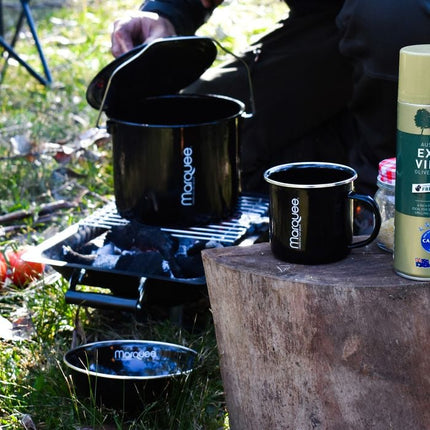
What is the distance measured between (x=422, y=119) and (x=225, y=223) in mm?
1116

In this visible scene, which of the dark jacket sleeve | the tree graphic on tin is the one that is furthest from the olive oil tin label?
the dark jacket sleeve

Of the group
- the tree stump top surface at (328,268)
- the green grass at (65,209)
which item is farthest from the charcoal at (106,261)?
the tree stump top surface at (328,268)

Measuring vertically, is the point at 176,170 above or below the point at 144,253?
above

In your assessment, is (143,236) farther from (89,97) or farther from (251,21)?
(251,21)

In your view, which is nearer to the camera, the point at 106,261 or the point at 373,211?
the point at 373,211

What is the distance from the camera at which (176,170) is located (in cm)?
252

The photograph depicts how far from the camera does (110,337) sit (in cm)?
255

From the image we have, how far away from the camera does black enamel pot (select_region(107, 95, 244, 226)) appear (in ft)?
8.16

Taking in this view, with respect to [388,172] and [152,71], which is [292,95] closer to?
[152,71]

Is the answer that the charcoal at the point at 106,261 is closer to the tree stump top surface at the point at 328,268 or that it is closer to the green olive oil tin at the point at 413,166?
the tree stump top surface at the point at 328,268

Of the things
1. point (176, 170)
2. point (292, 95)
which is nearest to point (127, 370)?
point (176, 170)

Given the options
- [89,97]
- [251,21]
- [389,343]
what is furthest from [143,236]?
[251,21]

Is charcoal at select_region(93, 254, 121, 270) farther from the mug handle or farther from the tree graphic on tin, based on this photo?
the tree graphic on tin

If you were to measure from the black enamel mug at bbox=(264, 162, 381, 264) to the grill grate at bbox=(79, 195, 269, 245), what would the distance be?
2.02 feet
